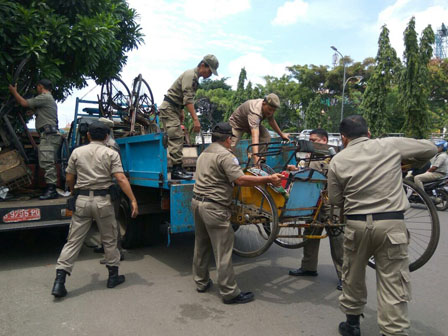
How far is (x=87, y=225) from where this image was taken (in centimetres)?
398

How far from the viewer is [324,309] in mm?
3494

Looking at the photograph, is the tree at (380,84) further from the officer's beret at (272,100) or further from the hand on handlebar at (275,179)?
the hand on handlebar at (275,179)

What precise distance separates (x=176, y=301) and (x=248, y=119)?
8.32ft

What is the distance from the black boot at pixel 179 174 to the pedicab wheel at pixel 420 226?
2.29 metres

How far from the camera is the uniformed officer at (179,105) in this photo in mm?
4703

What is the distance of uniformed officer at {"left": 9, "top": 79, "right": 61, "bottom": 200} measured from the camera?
208 inches

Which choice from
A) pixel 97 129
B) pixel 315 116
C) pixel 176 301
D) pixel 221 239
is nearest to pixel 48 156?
pixel 97 129

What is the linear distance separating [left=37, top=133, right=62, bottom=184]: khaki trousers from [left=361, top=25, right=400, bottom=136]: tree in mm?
19934

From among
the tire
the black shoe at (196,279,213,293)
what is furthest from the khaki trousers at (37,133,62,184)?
the tire

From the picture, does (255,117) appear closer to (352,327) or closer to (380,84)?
(352,327)

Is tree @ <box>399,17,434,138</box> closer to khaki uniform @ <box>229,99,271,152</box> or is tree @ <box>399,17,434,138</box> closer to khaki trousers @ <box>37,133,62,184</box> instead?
khaki uniform @ <box>229,99,271,152</box>

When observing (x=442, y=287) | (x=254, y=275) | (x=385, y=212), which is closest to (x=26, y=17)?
(x=254, y=275)

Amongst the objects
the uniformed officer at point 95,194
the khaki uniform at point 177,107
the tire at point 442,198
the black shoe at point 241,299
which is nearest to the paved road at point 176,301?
the black shoe at point 241,299

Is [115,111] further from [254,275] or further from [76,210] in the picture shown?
[254,275]
